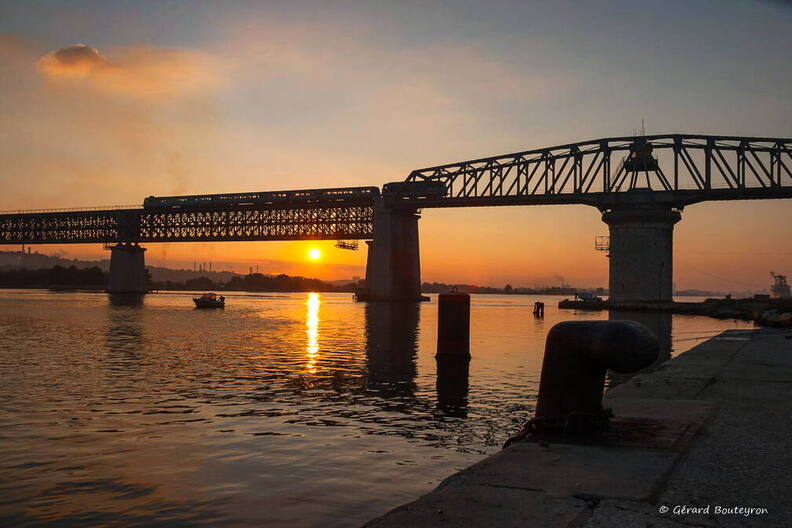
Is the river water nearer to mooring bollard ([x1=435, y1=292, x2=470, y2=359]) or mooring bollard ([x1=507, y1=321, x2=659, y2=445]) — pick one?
mooring bollard ([x1=435, y1=292, x2=470, y2=359])

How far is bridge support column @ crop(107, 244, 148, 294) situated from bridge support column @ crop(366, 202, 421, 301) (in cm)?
7037

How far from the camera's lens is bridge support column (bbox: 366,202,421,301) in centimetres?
13300

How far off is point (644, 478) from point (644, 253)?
10416cm

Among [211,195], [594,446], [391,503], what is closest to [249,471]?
[391,503]

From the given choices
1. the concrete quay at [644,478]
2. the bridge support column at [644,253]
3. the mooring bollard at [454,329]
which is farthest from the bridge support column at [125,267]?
the concrete quay at [644,478]

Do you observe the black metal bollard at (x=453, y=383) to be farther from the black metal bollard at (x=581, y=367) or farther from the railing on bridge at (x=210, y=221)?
the railing on bridge at (x=210, y=221)

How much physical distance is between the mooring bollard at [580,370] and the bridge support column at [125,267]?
175m

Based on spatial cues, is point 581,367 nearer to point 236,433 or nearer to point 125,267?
point 236,433

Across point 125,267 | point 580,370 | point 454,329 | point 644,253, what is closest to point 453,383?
point 454,329

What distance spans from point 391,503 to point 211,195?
6396 inches

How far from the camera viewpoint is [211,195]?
165250mm

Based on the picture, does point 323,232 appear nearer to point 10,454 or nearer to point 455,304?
point 455,304

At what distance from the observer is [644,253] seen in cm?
10562

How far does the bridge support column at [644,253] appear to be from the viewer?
346ft
